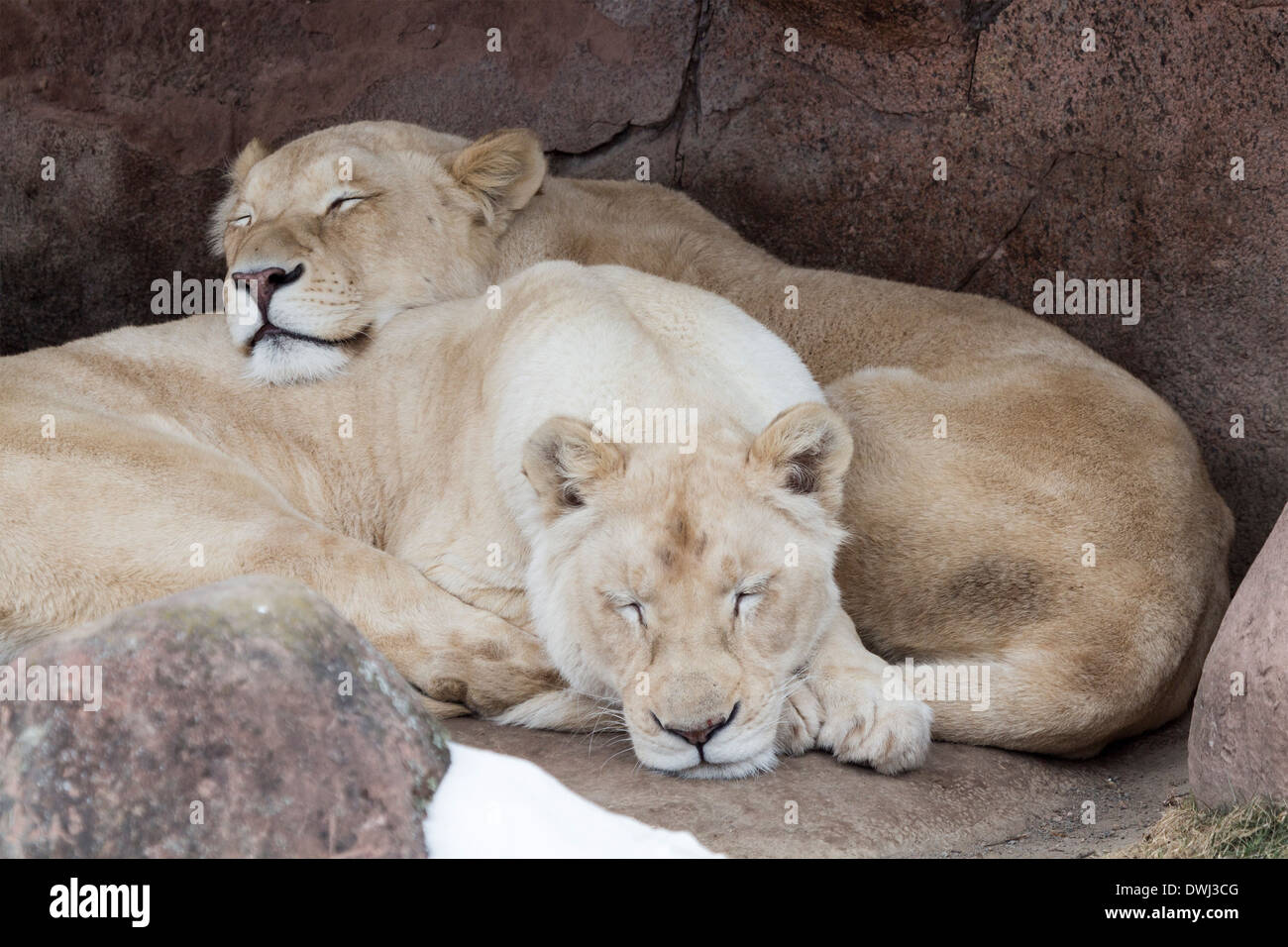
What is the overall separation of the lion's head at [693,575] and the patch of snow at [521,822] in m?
0.36

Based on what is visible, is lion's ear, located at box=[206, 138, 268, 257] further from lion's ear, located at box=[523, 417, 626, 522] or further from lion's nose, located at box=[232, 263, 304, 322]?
lion's ear, located at box=[523, 417, 626, 522]

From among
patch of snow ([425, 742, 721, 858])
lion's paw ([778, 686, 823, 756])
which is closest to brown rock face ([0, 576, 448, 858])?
patch of snow ([425, 742, 721, 858])

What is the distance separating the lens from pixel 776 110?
7598mm

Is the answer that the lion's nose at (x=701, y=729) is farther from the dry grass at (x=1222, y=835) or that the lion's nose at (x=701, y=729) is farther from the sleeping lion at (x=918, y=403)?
the dry grass at (x=1222, y=835)

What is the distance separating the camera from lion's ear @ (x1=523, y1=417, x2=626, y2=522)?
4617mm

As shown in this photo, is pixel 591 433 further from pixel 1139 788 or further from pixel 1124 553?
pixel 1139 788

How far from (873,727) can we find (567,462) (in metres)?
1.30

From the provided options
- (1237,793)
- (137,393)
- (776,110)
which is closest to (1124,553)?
(1237,793)

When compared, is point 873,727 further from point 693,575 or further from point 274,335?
point 274,335

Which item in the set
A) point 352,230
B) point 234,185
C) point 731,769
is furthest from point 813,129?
point 731,769

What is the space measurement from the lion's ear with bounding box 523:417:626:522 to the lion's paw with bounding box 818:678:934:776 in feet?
3.35

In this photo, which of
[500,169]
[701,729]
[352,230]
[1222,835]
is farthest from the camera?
[500,169]

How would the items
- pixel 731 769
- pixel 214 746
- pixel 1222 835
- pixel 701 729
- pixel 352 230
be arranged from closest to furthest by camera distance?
pixel 214 746 → pixel 1222 835 → pixel 701 729 → pixel 731 769 → pixel 352 230

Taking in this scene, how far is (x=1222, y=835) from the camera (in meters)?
4.13
